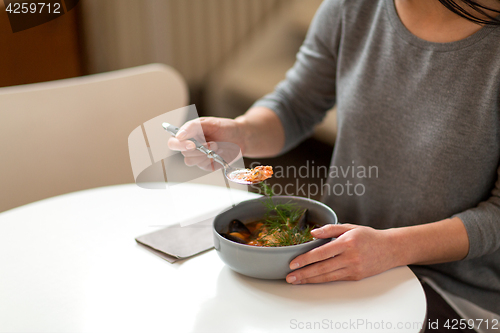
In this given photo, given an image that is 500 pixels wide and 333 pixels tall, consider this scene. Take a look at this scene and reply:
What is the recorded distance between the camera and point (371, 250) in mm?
732

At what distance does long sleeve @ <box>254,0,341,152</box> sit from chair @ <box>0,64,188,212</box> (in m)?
0.44

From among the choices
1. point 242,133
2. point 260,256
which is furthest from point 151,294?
point 242,133

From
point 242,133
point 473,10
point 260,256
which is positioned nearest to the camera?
point 260,256

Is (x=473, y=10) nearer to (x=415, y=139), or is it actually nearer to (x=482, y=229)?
(x=415, y=139)

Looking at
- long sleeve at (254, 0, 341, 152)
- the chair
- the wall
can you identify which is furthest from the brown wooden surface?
long sleeve at (254, 0, 341, 152)

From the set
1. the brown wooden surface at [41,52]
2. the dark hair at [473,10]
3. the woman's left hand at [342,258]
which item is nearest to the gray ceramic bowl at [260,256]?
the woman's left hand at [342,258]

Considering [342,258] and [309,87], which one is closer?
[342,258]

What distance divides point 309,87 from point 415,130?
361mm

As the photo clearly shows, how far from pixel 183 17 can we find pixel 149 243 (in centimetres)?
245

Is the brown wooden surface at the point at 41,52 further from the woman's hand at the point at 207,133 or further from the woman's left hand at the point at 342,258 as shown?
the woman's left hand at the point at 342,258

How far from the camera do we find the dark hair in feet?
2.85

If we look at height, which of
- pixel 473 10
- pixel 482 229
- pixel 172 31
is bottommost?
pixel 482 229

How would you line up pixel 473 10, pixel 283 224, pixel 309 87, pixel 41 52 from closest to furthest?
pixel 283 224 → pixel 473 10 → pixel 309 87 → pixel 41 52

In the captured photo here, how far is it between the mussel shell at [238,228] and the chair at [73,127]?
785 millimetres
